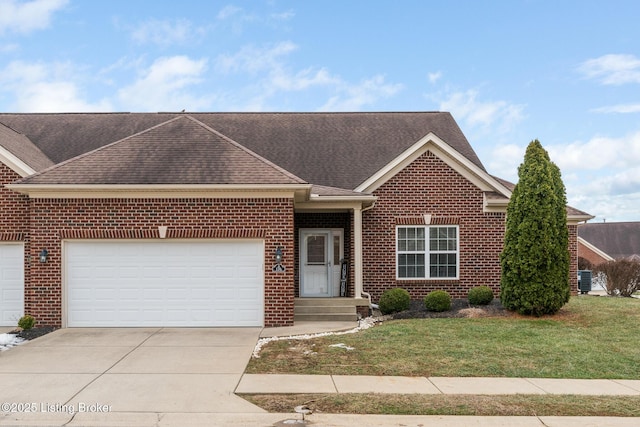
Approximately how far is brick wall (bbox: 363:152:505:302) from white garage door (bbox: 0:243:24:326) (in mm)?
9252

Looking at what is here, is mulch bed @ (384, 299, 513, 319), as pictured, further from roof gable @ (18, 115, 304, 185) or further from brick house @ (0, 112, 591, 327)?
roof gable @ (18, 115, 304, 185)

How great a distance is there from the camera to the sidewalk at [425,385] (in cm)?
799

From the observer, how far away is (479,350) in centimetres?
1071

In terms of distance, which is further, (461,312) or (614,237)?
(614,237)

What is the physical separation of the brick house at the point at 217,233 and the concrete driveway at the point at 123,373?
38.6 inches

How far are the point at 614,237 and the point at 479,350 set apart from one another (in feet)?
144

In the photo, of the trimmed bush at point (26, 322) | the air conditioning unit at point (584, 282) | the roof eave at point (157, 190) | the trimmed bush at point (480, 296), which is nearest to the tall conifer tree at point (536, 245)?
the trimmed bush at point (480, 296)

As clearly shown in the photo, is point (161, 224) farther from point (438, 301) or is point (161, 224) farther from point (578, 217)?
point (578, 217)

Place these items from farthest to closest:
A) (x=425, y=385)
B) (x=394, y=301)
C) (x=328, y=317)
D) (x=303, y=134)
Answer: (x=303, y=134), (x=394, y=301), (x=328, y=317), (x=425, y=385)

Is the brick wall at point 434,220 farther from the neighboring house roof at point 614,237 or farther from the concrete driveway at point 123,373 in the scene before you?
the neighboring house roof at point 614,237

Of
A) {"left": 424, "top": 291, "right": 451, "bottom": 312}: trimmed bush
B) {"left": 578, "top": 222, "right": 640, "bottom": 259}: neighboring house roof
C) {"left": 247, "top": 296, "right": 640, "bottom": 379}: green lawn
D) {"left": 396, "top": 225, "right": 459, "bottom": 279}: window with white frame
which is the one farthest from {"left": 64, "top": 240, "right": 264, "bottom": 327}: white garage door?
{"left": 578, "top": 222, "right": 640, "bottom": 259}: neighboring house roof

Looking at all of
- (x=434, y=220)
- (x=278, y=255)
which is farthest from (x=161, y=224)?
(x=434, y=220)

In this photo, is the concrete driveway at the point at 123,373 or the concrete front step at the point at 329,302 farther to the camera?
the concrete front step at the point at 329,302

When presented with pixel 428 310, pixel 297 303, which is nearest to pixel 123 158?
pixel 297 303
